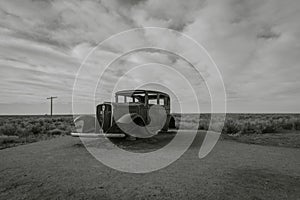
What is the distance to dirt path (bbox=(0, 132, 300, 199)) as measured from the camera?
10.8ft

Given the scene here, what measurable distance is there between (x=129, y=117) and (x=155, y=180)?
4.22 m

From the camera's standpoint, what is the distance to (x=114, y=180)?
158 inches

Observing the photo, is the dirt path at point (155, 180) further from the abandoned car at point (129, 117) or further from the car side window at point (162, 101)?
the car side window at point (162, 101)

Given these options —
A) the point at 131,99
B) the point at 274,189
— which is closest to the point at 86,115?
the point at 131,99

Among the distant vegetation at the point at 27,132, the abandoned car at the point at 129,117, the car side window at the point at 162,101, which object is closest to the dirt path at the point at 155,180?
the abandoned car at the point at 129,117

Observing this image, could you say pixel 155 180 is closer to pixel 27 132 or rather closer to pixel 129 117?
pixel 129 117

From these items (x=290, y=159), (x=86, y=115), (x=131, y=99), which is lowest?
(x=290, y=159)

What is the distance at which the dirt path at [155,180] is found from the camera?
330 centimetres

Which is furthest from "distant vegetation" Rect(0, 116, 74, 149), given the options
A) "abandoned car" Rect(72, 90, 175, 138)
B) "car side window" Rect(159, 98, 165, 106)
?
"car side window" Rect(159, 98, 165, 106)

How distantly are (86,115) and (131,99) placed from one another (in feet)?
7.94

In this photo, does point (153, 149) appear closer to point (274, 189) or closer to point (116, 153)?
point (116, 153)

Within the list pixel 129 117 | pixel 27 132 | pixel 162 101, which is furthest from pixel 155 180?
Answer: pixel 27 132

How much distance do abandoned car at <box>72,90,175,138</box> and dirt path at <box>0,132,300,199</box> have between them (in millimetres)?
2314

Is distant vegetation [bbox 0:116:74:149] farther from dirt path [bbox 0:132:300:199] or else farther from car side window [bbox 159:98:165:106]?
car side window [bbox 159:98:165:106]
